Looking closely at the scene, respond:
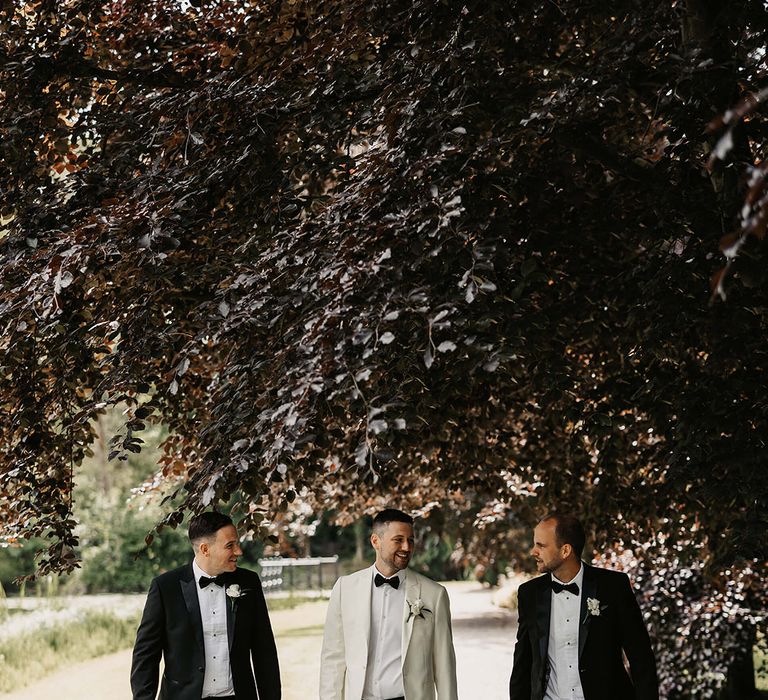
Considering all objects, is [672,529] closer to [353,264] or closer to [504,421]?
[504,421]

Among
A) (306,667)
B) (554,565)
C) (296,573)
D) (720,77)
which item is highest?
(720,77)

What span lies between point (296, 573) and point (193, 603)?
911 inches

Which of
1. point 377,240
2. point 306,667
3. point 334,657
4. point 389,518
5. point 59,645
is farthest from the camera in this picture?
point 59,645

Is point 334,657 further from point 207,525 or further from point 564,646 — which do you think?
point 564,646

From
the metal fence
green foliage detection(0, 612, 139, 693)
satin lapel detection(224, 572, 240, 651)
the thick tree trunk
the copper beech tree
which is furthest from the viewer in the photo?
the metal fence

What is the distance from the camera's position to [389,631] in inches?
207

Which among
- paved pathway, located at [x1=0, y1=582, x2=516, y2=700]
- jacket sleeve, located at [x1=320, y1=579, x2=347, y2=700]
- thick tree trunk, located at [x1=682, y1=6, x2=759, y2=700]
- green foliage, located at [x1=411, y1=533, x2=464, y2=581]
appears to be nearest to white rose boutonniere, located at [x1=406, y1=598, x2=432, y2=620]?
jacket sleeve, located at [x1=320, y1=579, x2=347, y2=700]

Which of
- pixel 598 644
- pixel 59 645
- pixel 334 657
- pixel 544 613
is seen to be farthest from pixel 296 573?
pixel 598 644

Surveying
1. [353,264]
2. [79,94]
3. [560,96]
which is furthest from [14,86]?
[560,96]

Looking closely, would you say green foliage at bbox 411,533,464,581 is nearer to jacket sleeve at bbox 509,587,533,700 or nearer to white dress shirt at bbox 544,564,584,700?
jacket sleeve at bbox 509,587,533,700

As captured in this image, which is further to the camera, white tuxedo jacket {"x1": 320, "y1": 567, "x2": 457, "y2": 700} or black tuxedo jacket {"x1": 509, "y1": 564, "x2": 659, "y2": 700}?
white tuxedo jacket {"x1": 320, "y1": 567, "x2": 457, "y2": 700}

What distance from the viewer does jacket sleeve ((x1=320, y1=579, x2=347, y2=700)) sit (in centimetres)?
519

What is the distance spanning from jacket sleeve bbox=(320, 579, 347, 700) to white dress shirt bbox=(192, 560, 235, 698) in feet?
1.49

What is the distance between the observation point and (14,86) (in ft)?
21.1
